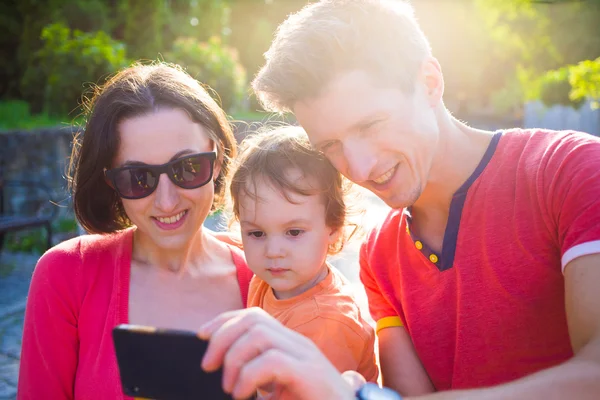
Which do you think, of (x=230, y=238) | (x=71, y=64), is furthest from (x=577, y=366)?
(x=71, y=64)

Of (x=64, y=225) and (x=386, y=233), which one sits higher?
(x=386, y=233)

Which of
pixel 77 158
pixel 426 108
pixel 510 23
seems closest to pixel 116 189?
pixel 77 158

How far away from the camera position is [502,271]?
1947 millimetres

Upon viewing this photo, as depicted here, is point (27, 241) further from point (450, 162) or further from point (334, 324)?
point (450, 162)

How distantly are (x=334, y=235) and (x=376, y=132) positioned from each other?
71 cm

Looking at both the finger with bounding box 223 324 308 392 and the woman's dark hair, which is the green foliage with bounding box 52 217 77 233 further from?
the finger with bounding box 223 324 308 392

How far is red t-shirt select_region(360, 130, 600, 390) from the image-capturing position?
6.07 feet

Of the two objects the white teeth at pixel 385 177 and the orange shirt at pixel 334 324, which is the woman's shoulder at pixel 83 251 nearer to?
the orange shirt at pixel 334 324

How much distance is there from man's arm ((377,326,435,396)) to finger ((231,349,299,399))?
1.05 metres

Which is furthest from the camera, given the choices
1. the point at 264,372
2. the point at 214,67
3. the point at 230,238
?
the point at 214,67

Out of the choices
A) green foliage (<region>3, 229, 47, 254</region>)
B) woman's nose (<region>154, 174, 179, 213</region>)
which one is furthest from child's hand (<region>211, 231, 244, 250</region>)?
green foliage (<region>3, 229, 47, 254</region>)

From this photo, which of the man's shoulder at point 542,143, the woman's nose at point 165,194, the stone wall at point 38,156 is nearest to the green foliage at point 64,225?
the stone wall at point 38,156

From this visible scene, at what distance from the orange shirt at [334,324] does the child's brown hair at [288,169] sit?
0.33 meters

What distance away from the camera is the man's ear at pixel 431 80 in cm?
217
